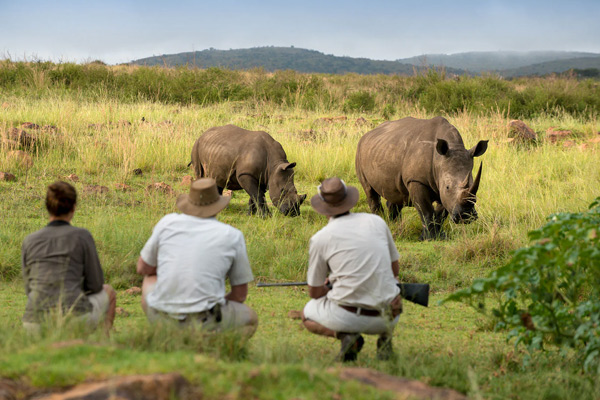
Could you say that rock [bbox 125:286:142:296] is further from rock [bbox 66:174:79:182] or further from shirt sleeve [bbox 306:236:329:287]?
rock [bbox 66:174:79:182]

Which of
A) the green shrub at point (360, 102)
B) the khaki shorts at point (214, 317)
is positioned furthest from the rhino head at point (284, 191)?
the green shrub at point (360, 102)

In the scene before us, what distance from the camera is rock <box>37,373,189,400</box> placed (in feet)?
9.95

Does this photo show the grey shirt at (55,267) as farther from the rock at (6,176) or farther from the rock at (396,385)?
the rock at (6,176)

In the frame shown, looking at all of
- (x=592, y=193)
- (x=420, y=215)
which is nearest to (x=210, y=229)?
(x=420, y=215)

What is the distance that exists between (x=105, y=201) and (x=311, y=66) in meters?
131

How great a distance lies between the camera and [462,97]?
21.7 meters

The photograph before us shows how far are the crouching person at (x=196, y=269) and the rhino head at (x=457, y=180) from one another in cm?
502

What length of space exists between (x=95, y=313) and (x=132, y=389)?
1.81 metres

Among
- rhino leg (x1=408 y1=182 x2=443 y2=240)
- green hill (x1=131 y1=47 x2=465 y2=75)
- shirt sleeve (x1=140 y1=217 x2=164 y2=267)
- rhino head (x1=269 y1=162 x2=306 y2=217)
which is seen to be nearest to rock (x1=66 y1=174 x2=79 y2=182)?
rhino head (x1=269 y1=162 x2=306 y2=217)

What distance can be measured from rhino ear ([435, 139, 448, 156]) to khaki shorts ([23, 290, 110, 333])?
5.59 m

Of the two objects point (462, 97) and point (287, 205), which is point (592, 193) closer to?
point (287, 205)

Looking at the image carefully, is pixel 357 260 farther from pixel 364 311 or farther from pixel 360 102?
pixel 360 102

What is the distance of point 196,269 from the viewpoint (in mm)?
4633

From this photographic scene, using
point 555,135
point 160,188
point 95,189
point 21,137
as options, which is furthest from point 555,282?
point 555,135
